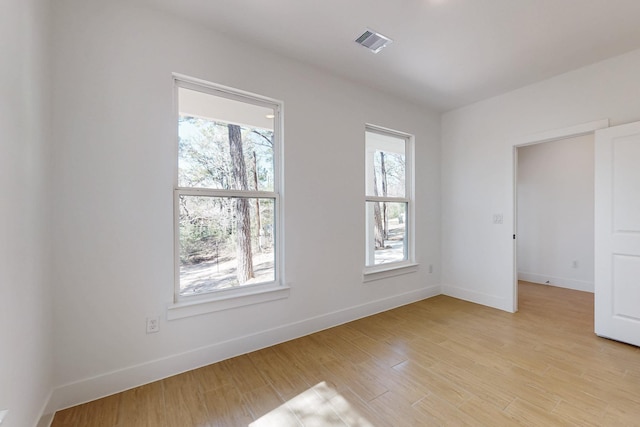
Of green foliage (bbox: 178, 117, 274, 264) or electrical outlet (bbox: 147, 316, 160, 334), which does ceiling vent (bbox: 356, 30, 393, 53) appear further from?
electrical outlet (bbox: 147, 316, 160, 334)

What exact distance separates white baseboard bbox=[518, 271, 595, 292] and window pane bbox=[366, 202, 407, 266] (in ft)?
9.14

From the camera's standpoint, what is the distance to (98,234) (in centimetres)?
179

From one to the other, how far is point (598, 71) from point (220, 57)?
3.65 meters

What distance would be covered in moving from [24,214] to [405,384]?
2.46 metres

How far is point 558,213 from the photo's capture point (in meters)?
4.46

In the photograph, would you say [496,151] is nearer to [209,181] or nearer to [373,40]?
[373,40]

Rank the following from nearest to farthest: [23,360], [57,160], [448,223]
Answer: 1. [23,360]
2. [57,160]
3. [448,223]

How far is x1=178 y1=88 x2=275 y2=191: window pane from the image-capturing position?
218 centimetres

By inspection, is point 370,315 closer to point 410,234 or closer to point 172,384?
point 410,234

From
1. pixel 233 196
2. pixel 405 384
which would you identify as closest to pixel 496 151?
pixel 405 384

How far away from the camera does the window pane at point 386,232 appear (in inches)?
135

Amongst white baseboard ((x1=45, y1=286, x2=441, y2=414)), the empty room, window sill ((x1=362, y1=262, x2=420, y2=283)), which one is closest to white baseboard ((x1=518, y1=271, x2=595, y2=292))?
the empty room

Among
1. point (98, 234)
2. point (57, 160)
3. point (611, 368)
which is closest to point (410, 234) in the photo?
point (611, 368)

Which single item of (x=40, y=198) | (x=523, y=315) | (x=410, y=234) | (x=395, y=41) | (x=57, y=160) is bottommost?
(x=523, y=315)
